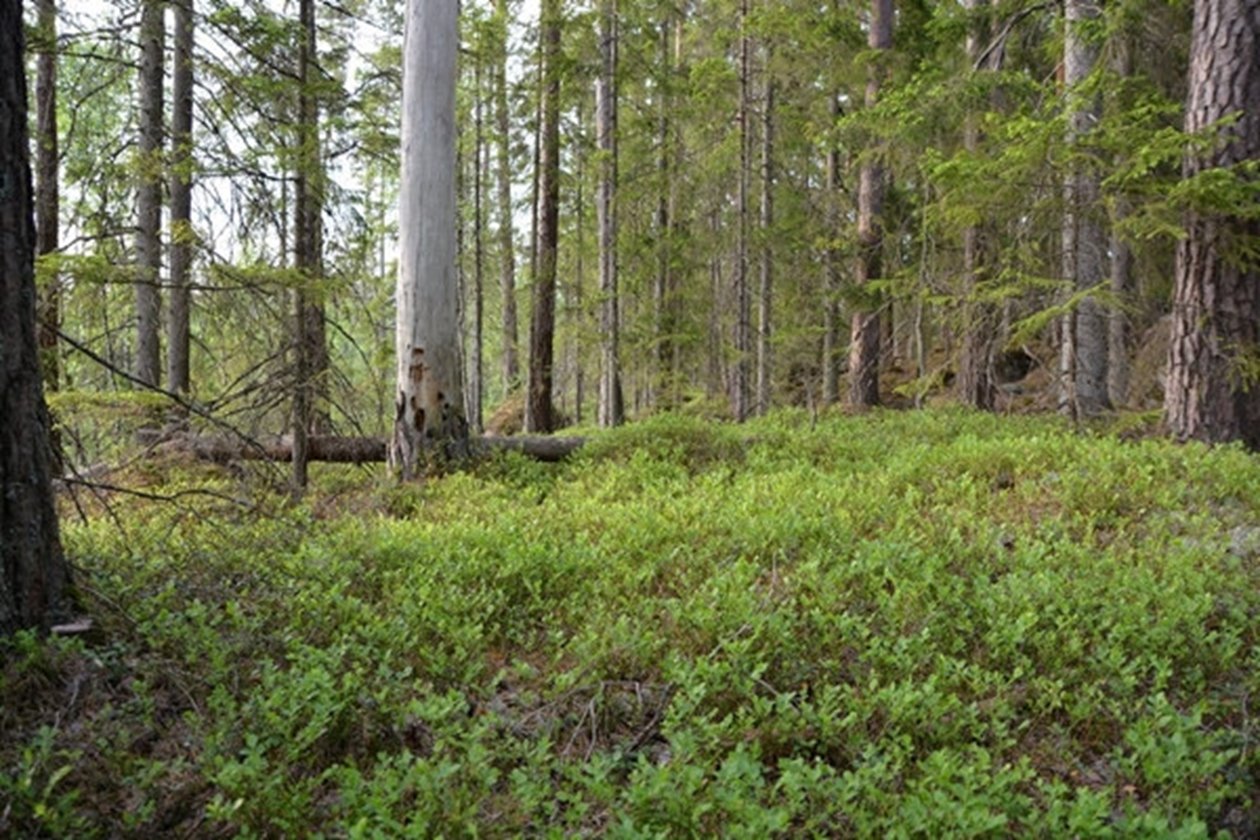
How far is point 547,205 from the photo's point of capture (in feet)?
48.1

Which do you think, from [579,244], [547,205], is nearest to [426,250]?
[547,205]

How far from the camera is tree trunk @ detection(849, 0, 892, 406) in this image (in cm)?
1355

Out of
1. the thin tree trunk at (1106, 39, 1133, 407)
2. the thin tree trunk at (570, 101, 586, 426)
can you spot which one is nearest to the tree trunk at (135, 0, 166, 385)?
the thin tree trunk at (570, 101, 586, 426)

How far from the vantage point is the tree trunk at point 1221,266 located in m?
7.38

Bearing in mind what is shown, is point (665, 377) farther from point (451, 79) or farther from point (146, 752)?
point (146, 752)

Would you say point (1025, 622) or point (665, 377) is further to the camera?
point (665, 377)

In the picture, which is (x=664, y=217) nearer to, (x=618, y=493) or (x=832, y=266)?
(x=832, y=266)

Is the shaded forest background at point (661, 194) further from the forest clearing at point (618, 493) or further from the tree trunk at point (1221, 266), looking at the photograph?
the tree trunk at point (1221, 266)

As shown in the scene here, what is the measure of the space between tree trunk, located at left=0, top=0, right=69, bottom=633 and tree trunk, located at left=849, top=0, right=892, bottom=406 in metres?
12.0

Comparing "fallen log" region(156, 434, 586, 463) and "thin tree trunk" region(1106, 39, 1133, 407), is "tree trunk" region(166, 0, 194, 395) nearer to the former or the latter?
"fallen log" region(156, 434, 586, 463)

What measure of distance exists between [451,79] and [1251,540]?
28.4 ft

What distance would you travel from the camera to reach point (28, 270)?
3.30m

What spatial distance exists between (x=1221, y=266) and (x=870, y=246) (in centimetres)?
643

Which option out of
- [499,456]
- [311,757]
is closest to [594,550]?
[311,757]
